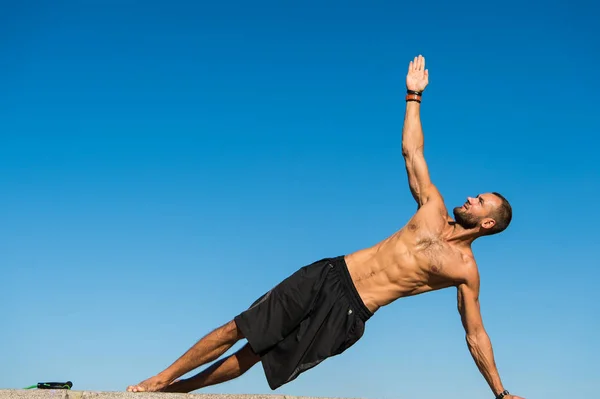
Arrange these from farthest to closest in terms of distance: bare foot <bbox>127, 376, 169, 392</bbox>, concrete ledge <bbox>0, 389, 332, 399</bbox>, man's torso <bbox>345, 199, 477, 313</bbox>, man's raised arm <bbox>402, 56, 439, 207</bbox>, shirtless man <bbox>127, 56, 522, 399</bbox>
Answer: man's raised arm <bbox>402, 56, 439, 207</bbox> → man's torso <bbox>345, 199, 477, 313</bbox> → shirtless man <bbox>127, 56, 522, 399</bbox> → bare foot <bbox>127, 376, 169, 392</bbox> → concrete ledge <bbox>0, 389, 332, 399</bbox>

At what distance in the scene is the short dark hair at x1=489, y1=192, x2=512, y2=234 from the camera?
750 cm

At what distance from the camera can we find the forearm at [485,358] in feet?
23.9

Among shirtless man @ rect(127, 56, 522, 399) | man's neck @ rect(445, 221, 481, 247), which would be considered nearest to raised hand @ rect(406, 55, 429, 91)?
shirtless man @ rect(127, 56, 522, 399)

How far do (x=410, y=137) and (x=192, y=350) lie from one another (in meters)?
3.11

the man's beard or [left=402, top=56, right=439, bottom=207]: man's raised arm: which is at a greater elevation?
[left=402, top=56, right=439, bottom=207]: man's raised arm

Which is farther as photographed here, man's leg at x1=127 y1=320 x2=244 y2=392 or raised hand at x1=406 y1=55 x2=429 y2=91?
raised hand at x1=406 y1=55 x2=429 y2=91

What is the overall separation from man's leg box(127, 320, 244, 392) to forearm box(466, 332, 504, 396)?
2.35m

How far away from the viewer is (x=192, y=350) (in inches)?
282

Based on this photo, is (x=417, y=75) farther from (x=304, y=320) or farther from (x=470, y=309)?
(x=304, y=320)

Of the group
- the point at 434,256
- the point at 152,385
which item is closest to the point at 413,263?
the point at 434,256

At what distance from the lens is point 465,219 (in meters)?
7.50

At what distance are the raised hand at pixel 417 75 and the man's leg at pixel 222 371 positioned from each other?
3274 mm

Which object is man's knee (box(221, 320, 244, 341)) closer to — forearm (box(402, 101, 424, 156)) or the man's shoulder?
the man's shoulder

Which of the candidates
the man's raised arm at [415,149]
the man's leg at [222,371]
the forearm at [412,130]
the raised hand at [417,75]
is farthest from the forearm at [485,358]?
the raised hand at [417,75]
